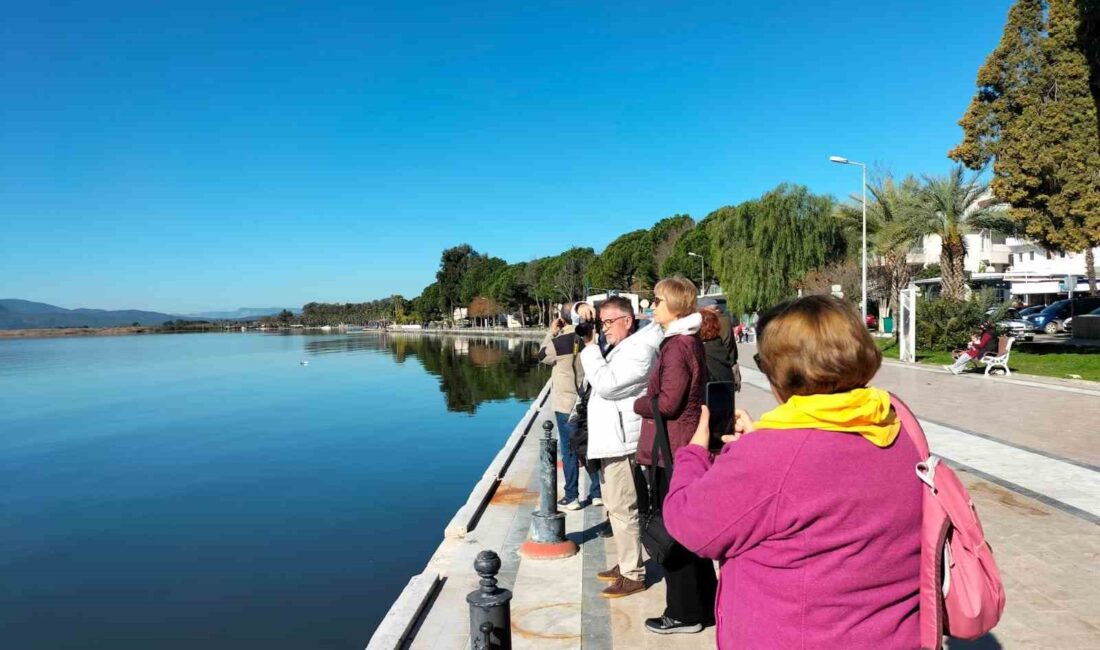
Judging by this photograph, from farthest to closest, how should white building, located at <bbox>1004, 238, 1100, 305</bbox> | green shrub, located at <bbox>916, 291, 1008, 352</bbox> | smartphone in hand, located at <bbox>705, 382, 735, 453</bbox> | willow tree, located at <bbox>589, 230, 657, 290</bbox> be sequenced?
willow tree, located at <bbox>589, 230, 657, 290</bbox> → white building, located at <bbox>1004, 238, 1100, 305</bbox> → green shrub, located at <bbox>916, 291, 1008, 352</bbox> → smartphone in hand, located at <bbox>705, 382, 735, 453</bbox>

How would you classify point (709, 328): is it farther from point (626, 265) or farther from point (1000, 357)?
point (626, 265)

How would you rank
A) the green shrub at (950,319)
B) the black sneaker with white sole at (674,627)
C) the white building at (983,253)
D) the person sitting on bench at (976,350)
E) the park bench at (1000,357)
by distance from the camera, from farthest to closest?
the white building at (983,253)
the green shrub at (950,319)
the person sitting on bench at (976,350)
the park bench at (1000,357)
the black sneaker with white sole at (674,627)

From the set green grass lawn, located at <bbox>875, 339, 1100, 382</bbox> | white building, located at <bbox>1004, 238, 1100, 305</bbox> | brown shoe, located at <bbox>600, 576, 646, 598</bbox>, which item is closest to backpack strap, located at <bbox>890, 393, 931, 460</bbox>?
brown shoe, located at <bbox>600, 576, 646, 598</bbox>

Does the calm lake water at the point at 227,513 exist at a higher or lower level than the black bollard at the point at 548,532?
lower

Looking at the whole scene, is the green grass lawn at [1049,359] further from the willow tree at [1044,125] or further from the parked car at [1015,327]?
the willow tree at [1044,125]

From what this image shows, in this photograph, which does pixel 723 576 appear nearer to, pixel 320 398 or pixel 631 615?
pixel 631 615

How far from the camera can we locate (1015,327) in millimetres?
26141

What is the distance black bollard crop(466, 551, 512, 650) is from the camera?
3209 mm

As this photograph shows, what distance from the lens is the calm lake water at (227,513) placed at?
766cm

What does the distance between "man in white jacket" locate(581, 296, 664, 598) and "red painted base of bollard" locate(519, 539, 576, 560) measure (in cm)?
83

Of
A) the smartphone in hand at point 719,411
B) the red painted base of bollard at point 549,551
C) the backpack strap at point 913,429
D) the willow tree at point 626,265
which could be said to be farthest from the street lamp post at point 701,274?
the backpack strap at point 913,429

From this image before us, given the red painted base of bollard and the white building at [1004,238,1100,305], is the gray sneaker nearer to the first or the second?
the red painted base of bollard

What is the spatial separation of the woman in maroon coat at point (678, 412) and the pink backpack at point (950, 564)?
188 centimetres

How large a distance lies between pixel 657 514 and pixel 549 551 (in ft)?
6.92
